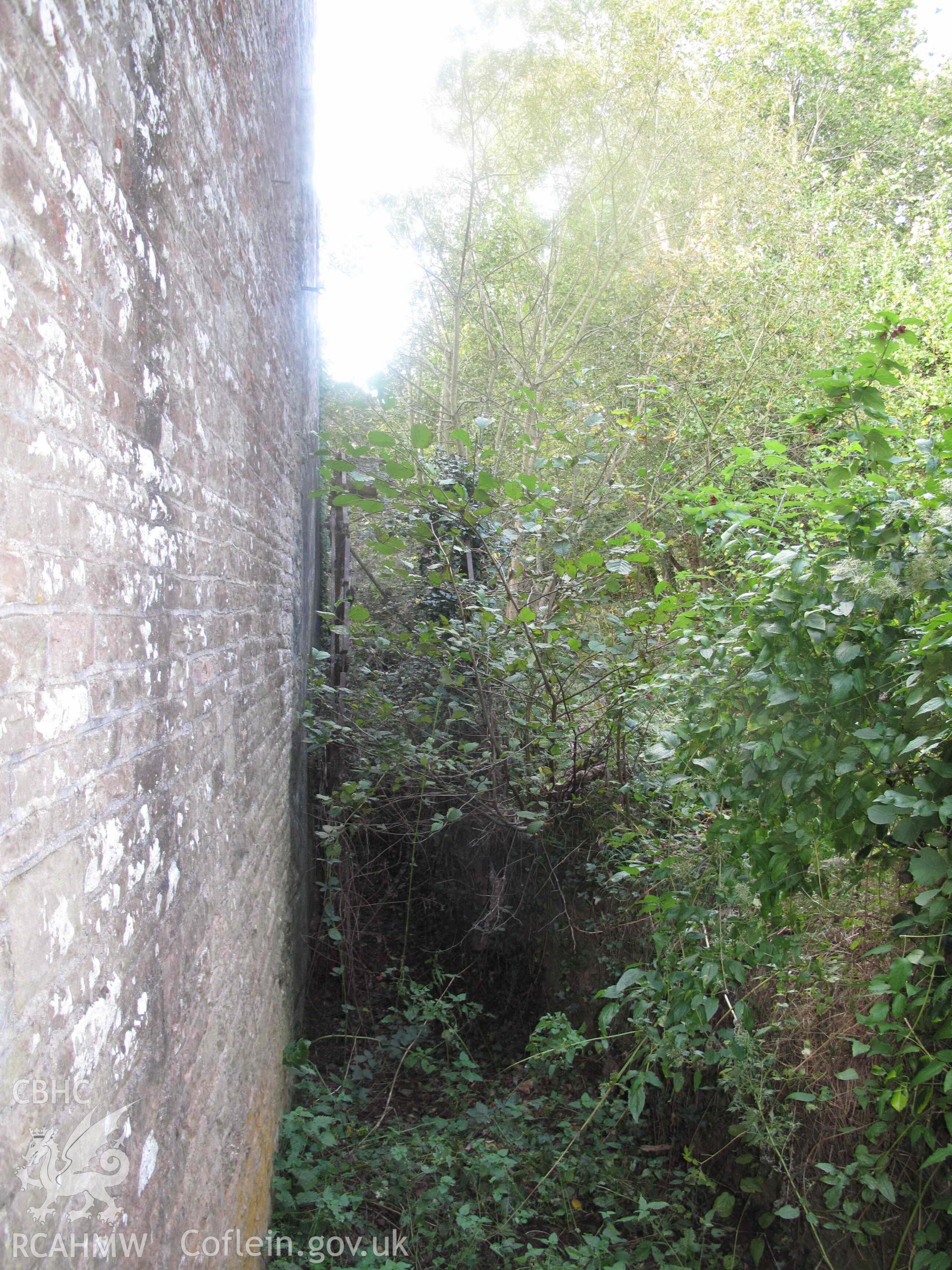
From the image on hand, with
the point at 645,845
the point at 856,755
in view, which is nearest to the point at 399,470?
the point at 645,845

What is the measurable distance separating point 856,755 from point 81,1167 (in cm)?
226

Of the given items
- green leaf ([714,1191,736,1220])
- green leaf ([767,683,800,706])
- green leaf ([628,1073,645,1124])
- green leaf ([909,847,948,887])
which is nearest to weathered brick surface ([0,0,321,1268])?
green leaf ([628,1073,645,1124])

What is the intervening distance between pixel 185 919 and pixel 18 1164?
105cm

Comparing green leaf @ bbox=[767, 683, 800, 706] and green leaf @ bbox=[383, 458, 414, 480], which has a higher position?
green leaf @ bbox=[383, 458, 414, 480]

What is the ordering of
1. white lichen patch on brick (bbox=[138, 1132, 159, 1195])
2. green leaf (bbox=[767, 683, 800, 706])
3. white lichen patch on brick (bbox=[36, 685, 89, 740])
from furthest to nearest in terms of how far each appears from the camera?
green leaf (bbox=[767, 683, 800, 706]) < white lichen patch on brick (bbox=[138, 1132, 159, 1195]) < white lichen patch on brick (bbox=[36, 685, 89, 740])

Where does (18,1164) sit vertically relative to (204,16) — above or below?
below

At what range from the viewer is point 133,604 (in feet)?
5.70

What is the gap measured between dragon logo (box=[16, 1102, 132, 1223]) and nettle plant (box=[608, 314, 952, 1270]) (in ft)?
6.72

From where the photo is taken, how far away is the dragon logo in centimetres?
122

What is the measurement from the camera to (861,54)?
745 inches

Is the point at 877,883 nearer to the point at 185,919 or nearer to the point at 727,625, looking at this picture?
the point at 727,625

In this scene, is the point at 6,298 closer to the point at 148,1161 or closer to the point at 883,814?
the point at 148,1161

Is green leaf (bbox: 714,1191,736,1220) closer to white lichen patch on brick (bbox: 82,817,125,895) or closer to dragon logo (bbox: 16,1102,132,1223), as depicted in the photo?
dragon logo (bbox: 16,1102,132,1223)

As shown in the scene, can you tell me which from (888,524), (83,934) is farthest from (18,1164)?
(888,524)
